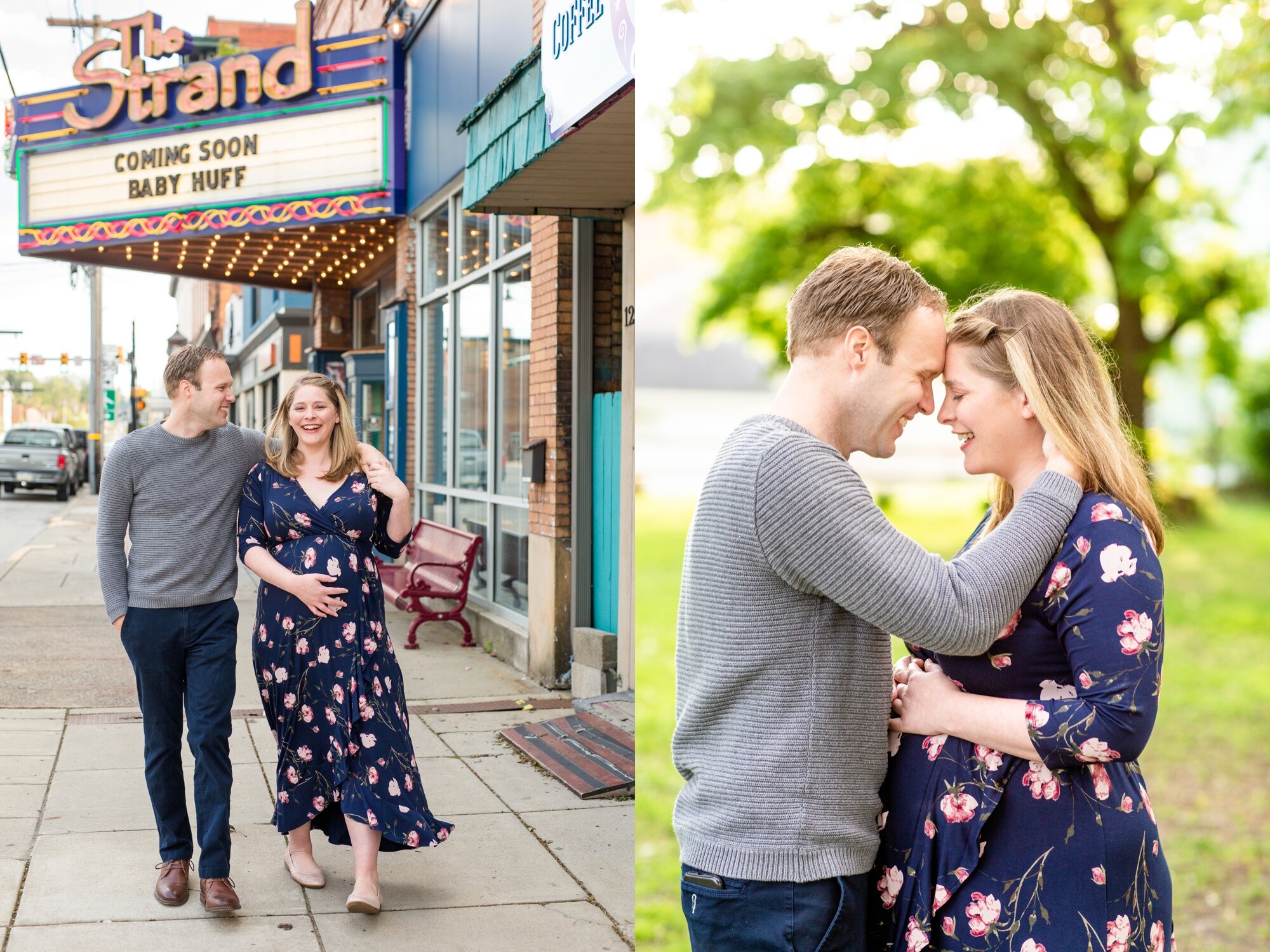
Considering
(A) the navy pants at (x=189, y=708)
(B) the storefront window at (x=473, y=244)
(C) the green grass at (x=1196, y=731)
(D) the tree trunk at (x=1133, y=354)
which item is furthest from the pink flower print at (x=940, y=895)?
(B) the storefront window at (x=473, y=244)

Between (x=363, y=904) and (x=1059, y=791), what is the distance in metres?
2.44

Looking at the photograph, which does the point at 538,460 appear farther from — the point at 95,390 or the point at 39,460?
the point at 39,460

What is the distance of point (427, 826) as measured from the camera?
355 cm

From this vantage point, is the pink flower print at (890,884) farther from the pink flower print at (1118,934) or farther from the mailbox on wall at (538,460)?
the mailbox on wall at (538,460)

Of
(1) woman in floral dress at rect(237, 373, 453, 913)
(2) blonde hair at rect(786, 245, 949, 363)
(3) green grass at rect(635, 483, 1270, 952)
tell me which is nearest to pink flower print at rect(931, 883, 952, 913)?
(2) blonde hair at rect(786, 245, 949, 363)

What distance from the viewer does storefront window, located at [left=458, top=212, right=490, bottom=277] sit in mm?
6938

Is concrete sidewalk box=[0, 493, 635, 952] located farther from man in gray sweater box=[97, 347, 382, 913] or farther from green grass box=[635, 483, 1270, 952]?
green grass box=[635, 483, 1270, 952]

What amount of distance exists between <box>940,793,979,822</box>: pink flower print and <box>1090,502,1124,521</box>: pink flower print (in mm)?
410

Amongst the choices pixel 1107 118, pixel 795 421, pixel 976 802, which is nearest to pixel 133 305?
pixel 795 421

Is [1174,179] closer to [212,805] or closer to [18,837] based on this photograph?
[212,805]

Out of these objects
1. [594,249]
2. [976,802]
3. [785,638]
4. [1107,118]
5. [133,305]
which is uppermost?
[1107,118]

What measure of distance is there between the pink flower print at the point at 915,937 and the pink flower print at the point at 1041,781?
244 mm

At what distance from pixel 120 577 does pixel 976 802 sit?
2632 millimetres

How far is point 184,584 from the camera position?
3369mm
